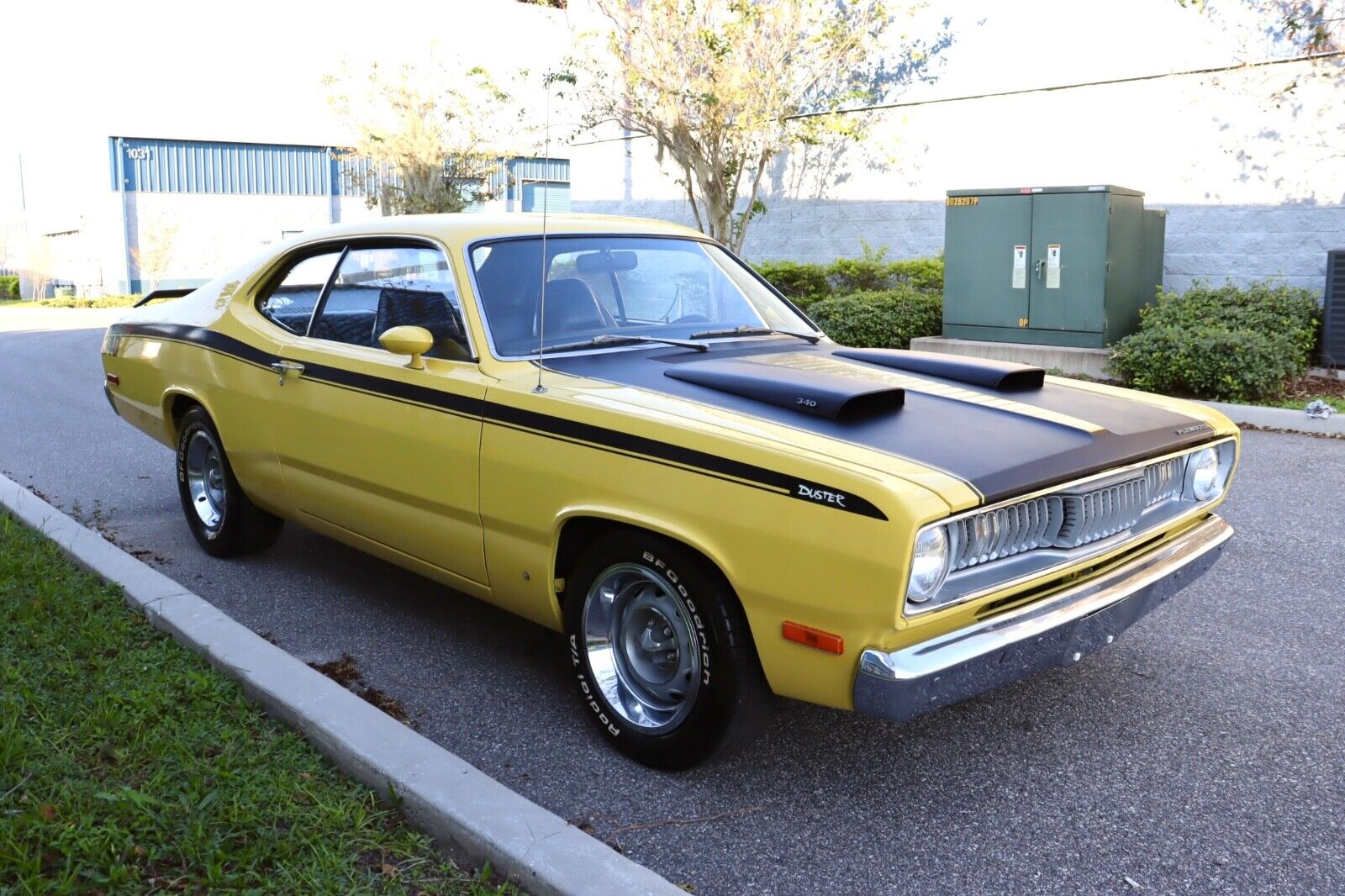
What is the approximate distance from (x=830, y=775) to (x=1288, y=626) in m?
2.34

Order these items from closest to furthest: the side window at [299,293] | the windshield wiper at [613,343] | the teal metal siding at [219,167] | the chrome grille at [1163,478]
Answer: the chrome grille at [1163,478] < the windshield wiper at [613,343] < the side window at [299,293] < the teal metal siding at [219,167]

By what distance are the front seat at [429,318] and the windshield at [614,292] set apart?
137mm

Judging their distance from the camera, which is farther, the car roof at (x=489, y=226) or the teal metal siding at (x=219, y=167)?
the teal metal siding at (x=219, y=167)

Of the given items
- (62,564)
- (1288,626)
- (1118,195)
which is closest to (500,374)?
(62,564)

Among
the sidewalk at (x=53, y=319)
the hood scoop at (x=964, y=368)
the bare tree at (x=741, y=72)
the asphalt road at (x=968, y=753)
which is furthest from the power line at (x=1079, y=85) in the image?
the sidewalk at (x=53, y=319)

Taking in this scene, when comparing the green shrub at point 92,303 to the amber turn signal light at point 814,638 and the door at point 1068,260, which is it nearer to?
the door at point 1068,260

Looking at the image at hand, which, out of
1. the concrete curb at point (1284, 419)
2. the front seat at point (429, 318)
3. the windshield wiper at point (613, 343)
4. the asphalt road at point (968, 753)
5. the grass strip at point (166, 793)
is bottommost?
the asphalt road at point (968, 753)

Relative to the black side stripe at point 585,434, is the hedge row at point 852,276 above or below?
above

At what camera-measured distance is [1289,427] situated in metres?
9.30

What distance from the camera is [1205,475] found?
4074mm

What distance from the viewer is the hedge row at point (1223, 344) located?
10.2 m

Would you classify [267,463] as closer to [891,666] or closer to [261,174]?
[891,666]

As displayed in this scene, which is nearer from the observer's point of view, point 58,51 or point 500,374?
point 500,374

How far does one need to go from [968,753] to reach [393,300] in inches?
105
